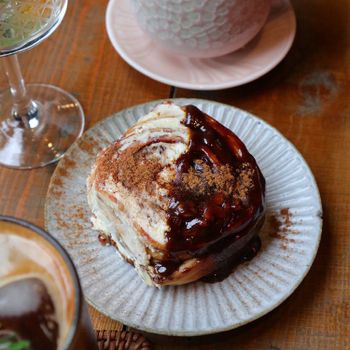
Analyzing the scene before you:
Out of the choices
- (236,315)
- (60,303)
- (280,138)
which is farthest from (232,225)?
(60,303)

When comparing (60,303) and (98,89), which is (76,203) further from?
(60,303)

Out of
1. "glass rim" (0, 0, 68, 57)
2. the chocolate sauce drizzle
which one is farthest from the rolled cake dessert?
"glass rim" (0, 0, 68, 57)

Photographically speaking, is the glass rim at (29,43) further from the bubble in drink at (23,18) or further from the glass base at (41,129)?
the glass base at (41,129)

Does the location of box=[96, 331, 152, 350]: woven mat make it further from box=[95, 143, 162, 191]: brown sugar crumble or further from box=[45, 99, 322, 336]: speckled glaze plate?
box=[95, 143, 162, 191]: brown sugar crumble

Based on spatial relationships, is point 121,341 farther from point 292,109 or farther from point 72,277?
point 292,109

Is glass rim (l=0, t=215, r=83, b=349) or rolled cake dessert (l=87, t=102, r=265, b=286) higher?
glass rim (l=0, t=215, r=83, b=349)

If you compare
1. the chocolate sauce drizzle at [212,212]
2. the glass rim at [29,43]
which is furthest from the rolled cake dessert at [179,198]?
the glass rim at [29,43]
